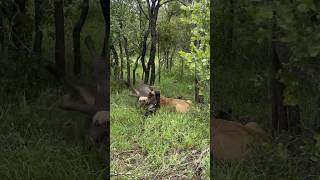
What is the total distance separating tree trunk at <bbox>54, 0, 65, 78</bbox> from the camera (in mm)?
3611

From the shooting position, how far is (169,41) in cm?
500

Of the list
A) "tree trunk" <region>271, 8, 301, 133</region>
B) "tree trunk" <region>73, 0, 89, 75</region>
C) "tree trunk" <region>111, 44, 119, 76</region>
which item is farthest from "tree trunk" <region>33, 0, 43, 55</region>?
"tree trunk" <region>271, 8, 301, 133</region>

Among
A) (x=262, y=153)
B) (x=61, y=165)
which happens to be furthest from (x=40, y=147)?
(x=262, y=153)

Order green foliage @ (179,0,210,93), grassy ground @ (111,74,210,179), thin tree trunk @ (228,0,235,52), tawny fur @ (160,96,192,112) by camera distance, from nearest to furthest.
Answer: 1. thin tree trunk @ (228,0,235,52)
2. grassy ground @ (111,74,210,179)
3. green foliage @ (179,0,210,93)
4. tawny fur @ (160,96,192,112)

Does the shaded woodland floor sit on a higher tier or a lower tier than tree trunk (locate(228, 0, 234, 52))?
lower

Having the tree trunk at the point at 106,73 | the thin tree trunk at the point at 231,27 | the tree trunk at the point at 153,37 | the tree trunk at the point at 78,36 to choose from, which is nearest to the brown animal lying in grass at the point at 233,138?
the thin tree trunk at the point at 231,27

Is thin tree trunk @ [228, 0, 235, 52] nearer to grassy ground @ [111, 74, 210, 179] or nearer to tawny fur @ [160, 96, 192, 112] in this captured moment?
grassy ground @ [111, 74, 210, 179]

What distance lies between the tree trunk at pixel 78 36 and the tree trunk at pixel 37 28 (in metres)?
0.28

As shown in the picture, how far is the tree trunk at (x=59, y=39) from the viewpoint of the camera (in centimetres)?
361

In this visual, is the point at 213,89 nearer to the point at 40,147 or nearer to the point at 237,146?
the point at 237,146

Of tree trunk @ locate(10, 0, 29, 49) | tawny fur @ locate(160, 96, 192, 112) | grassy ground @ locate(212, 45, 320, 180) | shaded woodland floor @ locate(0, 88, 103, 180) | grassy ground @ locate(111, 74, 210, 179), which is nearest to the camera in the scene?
grassy ground @ locate(212, 45, 320, 180)

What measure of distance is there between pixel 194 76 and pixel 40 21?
5.77 feet

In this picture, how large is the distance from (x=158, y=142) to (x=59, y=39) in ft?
4.79

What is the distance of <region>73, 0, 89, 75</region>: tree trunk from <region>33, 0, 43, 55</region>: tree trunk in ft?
0.91
